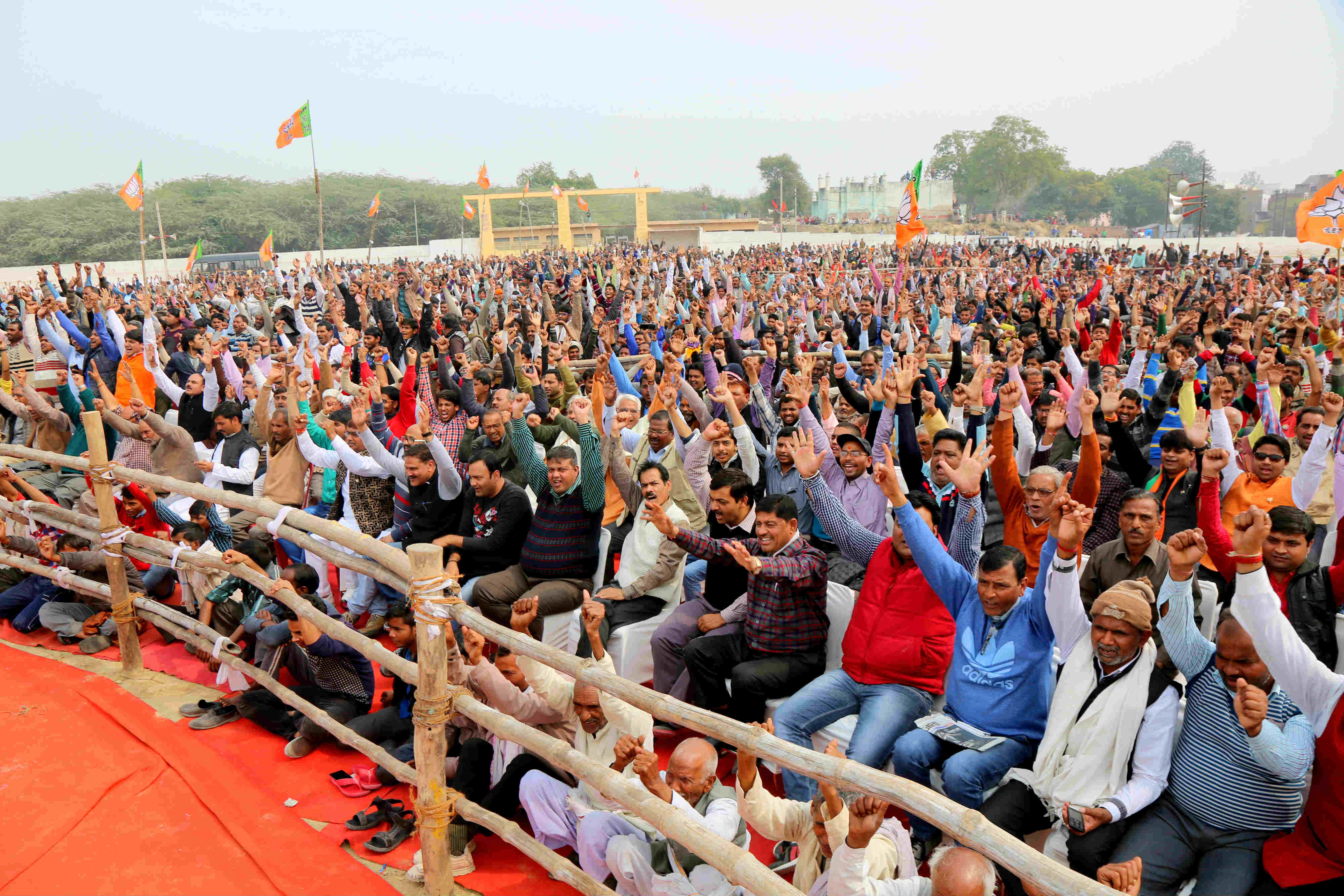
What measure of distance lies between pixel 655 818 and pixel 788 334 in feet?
28.3

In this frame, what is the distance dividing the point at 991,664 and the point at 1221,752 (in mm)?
755

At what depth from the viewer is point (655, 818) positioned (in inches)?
103

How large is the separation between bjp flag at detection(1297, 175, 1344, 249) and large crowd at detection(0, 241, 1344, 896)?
258 cm

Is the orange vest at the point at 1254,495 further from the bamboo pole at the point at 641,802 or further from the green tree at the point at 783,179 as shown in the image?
the green tree at the point at 783,179

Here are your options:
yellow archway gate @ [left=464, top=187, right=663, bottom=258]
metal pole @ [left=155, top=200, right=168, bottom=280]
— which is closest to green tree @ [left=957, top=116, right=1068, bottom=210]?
yellow archway gate @ [left=464, top=187, right=663, bottom=258]

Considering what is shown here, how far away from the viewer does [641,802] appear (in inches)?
105

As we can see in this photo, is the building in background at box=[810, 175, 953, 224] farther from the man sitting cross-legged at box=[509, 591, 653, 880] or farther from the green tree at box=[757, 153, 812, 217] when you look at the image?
the man sitting cross-legged at box=[509, 591, 653, 880]

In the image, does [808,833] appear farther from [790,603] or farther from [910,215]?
[910,215]

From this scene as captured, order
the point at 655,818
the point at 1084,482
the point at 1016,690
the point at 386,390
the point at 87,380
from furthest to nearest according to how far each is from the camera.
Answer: the point at 87,380 < the point at 386,390 < the point at 1084,482 < the point at 1016,690 < the point at 655,818

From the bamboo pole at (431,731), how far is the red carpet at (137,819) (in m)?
0.25

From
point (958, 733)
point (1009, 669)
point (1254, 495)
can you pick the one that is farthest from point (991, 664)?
point (1254, 495)

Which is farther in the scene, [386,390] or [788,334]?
[788,334]

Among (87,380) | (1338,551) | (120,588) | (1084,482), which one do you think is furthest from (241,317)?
(1338,551)

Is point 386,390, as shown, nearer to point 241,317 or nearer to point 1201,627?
point 1201,627
